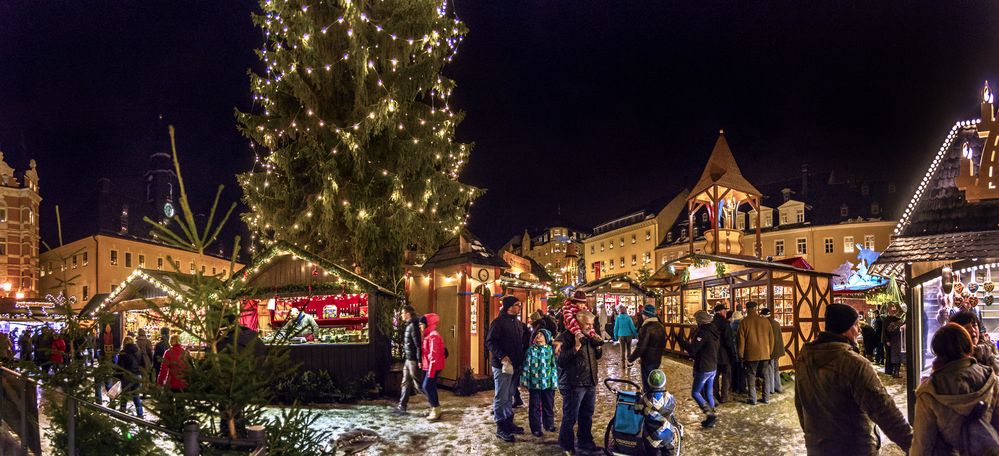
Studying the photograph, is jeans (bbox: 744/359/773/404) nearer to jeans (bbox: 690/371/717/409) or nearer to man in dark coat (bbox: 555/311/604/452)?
jeans (bbox: 690/371/717/409)

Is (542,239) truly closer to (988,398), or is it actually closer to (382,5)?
(382,5)

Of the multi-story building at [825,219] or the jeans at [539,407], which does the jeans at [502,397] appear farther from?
the multi-story building at [825,219]

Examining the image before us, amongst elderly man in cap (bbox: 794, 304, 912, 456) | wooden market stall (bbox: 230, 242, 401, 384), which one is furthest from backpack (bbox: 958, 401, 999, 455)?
wooden market stall (bbox: 230, 242, 401, 384)

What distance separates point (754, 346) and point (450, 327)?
20.3 feet

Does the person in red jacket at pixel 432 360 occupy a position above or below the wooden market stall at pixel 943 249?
below

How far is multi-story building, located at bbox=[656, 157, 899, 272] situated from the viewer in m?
46.6

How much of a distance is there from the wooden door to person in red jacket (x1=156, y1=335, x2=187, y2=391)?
5915mm

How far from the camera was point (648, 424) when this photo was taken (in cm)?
673

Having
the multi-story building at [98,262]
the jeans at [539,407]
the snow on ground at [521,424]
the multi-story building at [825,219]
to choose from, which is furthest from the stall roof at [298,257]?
the multi-story building at [98,262]

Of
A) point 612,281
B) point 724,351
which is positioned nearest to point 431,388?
point 724,351

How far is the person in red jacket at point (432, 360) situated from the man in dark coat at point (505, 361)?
4.18 feet

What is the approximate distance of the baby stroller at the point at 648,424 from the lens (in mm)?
6668

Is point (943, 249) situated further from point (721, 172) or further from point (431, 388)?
point (721, 172)

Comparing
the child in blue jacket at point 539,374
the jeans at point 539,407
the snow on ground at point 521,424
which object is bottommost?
the snow on ground at point 521,424
